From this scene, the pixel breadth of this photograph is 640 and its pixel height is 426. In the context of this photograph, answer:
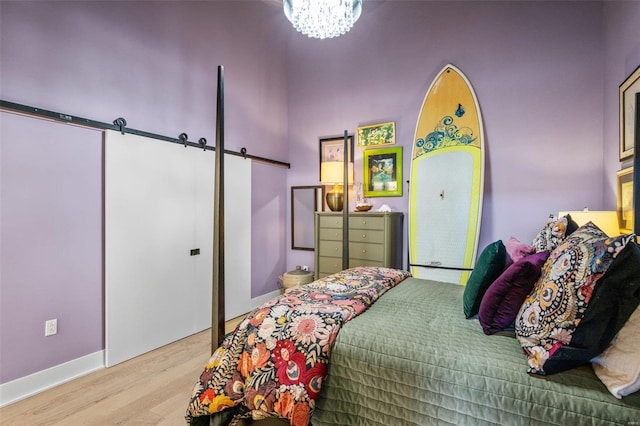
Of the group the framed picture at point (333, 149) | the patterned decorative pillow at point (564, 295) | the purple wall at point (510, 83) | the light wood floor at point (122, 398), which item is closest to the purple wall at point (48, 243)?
the light wood floor at point (122, 398)

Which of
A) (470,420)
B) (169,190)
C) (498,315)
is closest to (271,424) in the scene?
(470,420)

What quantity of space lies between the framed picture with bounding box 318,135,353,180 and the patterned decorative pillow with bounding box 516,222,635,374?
299 cm

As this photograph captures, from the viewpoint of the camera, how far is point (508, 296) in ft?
4.22

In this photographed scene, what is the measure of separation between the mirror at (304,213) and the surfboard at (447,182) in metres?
1.27

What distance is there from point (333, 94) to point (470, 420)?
3791 millimetres

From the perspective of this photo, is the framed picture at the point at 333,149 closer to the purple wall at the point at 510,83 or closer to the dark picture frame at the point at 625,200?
the purple wall at the point at 510,83

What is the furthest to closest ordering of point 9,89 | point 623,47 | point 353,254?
point 353,254 < point 623,47 < point 9,89

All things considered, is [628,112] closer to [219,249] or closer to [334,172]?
[334,172]

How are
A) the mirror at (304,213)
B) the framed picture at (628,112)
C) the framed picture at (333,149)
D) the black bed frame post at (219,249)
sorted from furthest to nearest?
the mirror at (304,213)
the framed picture at (333,149)
the framed picture at (628,112)
the black bed frame post at (219,249)

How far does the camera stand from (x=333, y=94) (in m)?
4.09

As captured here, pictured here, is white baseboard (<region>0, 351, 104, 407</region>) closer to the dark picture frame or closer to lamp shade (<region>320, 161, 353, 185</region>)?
lamp shade (<region>320, 161, 353, 185</region>)

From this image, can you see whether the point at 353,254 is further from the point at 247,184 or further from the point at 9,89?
the point at 9,89

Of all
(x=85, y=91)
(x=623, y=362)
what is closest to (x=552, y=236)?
(x=623, y=362)

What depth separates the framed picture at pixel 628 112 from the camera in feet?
6.65
